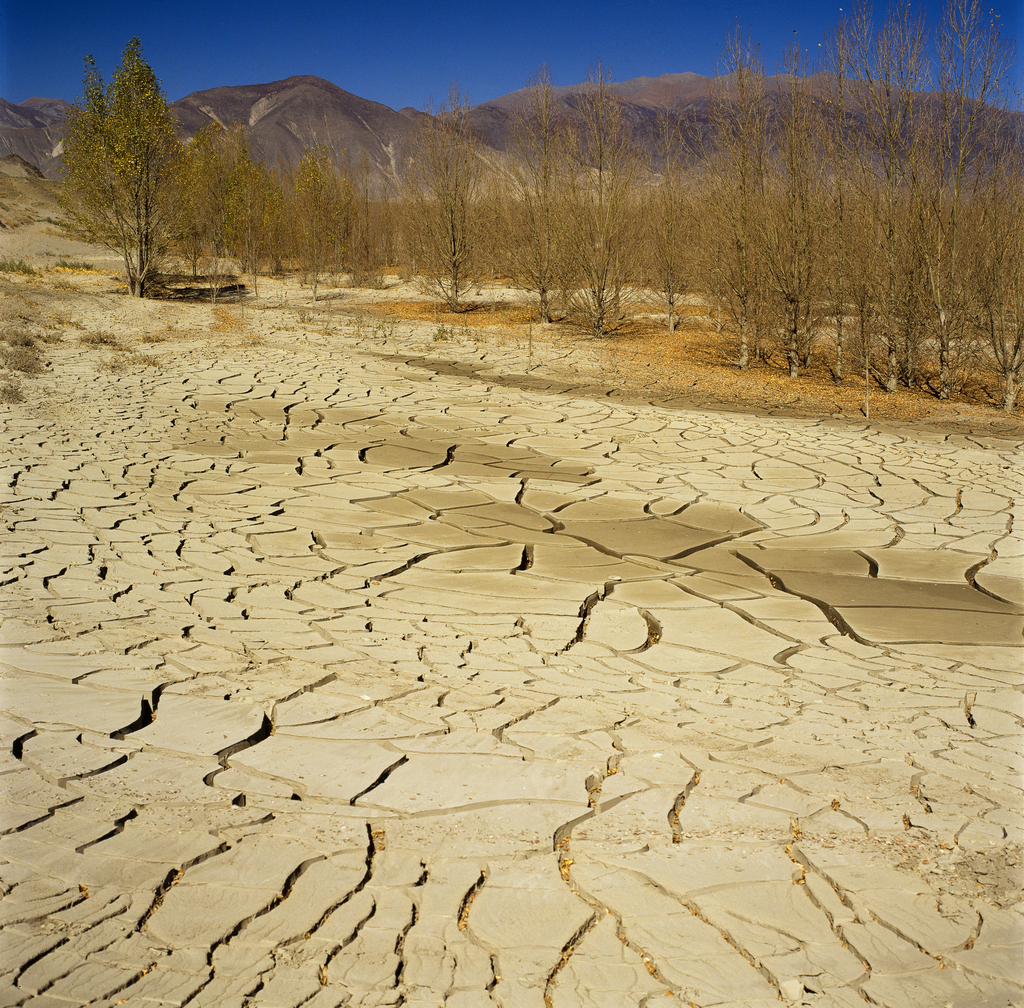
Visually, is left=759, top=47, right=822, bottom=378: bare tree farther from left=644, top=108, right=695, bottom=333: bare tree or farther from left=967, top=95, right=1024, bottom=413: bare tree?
left=644, top=108, right=695, bottom=333: bare tree

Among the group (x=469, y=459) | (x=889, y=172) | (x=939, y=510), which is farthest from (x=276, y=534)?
(x=889, y=172)

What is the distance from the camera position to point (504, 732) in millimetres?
2893

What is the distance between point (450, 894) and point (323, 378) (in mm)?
8355

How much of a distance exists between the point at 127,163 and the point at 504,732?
1659 cm

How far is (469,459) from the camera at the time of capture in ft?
22.6

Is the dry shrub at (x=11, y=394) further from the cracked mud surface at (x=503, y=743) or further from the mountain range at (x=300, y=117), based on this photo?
the mountain range at (x=300, y=117)

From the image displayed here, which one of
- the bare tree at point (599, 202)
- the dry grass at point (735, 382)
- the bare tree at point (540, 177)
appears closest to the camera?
the dry grass at point (735, 382)

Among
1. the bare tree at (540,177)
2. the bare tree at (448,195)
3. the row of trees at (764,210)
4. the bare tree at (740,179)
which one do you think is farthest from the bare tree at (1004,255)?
the bare tree at (448,195)

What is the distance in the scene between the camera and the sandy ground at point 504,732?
75.9 inches

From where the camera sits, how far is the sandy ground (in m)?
1.93

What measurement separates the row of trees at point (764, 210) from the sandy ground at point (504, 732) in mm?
4296

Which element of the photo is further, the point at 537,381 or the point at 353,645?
the point at 537,381

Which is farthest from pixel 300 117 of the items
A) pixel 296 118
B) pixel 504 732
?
pixel 504 732

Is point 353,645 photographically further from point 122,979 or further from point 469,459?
point 469,459
